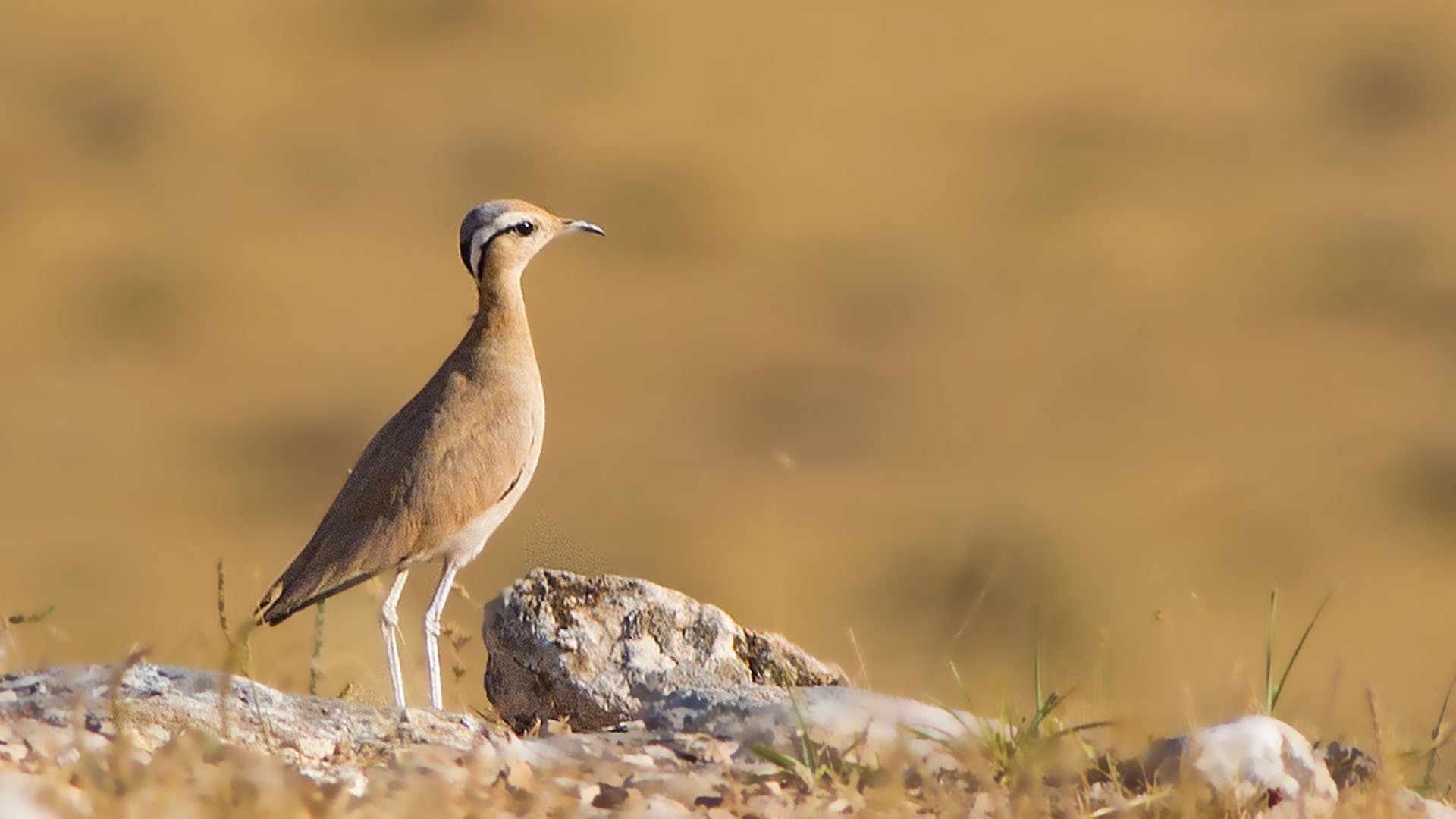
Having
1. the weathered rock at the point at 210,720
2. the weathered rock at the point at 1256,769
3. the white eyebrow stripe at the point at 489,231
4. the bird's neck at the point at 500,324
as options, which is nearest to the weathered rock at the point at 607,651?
the weathered rock at the point at 210,720

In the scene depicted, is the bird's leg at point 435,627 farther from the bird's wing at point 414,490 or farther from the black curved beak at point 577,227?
the black curved beak at point 577,227

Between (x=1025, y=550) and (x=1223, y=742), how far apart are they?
0.66 metres

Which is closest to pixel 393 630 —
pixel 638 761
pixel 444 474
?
pixel 444 474

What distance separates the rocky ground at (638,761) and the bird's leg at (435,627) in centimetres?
102

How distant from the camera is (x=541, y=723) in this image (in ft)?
17.9

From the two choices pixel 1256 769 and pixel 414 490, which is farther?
pixel 414 490

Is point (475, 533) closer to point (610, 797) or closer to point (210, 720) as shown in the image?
point (210, 720)

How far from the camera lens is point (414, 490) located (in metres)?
6.24

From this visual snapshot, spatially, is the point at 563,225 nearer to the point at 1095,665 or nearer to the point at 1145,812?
the point at 1095,665

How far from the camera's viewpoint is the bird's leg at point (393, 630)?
579 centimetres

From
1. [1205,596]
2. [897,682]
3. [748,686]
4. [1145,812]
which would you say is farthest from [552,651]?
[1205,596]

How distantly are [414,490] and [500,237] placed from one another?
1280 millimetres

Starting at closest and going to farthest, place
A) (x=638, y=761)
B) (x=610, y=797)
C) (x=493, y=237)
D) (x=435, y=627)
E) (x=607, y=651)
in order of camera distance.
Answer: (x=610, y=797) < (x=638, y=761) < (x=607, y=651) < (x=435, y=627) < (x=493, y=237)

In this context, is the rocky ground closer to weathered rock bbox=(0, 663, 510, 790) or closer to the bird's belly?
weathered rock bbox=(0, 663, 510, 790)
